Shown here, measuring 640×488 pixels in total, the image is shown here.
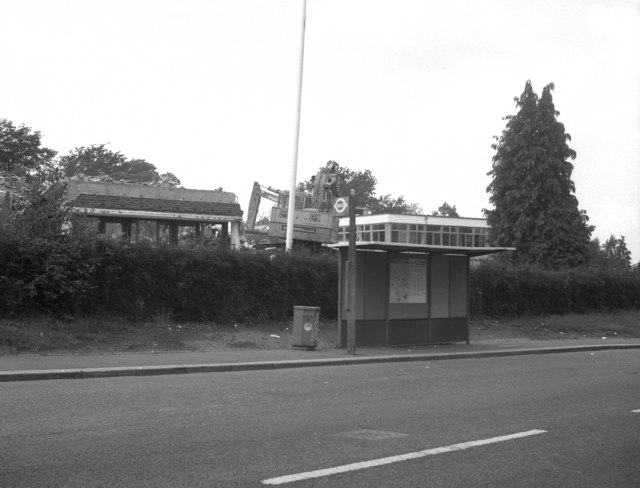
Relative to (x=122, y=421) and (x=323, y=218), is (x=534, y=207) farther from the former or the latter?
(x=122, y=421)

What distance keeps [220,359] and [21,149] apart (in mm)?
48641

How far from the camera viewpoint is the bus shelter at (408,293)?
19812mm

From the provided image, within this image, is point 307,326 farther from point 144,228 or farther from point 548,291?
point 548,291

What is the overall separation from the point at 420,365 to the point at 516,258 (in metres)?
36.1

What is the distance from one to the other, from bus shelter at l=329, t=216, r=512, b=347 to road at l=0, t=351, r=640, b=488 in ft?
20.1

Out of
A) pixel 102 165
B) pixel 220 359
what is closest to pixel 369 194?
pixel 102 165

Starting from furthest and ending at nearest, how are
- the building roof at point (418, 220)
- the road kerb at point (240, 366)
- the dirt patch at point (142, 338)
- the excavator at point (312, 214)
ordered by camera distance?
the building roof at point (418, 220) < the excavator at point (312, 214) < the dirt patch at point (142, 338) < the road kerb at point (240, 366)

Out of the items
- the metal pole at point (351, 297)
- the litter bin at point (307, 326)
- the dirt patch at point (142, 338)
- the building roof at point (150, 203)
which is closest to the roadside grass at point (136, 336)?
the dirt patch at point (142, 338)

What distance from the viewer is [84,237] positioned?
18.9 meters

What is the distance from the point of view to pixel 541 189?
50.0m

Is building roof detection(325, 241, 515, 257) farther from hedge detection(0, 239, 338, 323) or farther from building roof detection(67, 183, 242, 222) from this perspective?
building roof detection(67, 183, 242, 222)

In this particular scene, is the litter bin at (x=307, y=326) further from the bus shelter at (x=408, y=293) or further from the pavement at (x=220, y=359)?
the bus shelter at (x=408, y=293)

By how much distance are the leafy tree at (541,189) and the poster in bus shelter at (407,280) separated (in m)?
30.3

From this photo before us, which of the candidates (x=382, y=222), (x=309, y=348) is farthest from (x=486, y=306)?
(x=382, y=222)
